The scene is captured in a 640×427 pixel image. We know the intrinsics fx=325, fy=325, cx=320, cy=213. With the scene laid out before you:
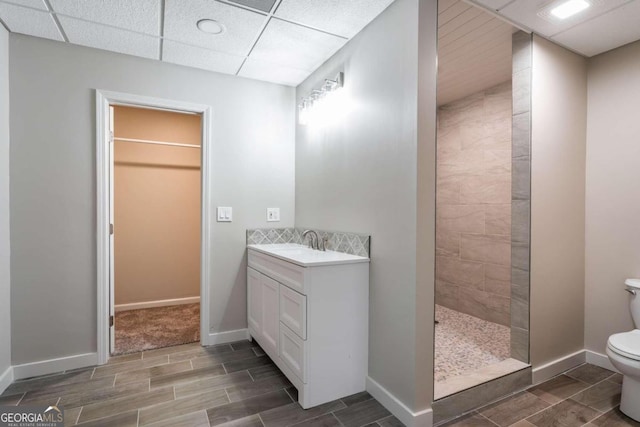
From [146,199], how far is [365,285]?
2945 mm

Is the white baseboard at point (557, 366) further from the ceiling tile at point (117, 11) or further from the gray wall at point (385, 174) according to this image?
the ceiling tile at point (117, 11)

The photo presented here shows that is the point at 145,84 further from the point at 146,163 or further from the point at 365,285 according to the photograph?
the point at 365,285

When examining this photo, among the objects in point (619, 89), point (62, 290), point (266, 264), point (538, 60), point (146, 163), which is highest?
point (538, 60)

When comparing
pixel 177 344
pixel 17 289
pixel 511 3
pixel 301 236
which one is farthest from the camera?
pixel 301 236

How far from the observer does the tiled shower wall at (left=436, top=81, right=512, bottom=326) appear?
306 centimetres

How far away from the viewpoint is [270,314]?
92.3 inches

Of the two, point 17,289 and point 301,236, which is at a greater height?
point 301,236

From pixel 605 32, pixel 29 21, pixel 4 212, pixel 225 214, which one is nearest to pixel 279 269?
pixel 225 214

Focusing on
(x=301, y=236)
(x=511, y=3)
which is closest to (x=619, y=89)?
(x=511, y=3)

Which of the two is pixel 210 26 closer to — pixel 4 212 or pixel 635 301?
pixel 4 212

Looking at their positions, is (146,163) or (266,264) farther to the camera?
(146,163)

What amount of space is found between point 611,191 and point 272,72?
275 centimetres

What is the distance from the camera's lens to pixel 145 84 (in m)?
2.57

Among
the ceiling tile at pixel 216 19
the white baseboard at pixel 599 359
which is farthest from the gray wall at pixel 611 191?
the ceiling tile at pixel 216 19
